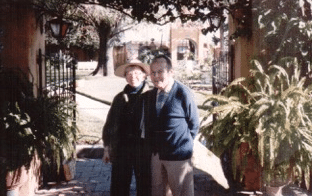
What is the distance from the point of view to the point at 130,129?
3934 mm

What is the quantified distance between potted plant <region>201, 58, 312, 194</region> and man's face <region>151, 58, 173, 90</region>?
0.71m

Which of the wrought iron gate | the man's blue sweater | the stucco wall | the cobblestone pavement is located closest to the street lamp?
the wrought iron gate

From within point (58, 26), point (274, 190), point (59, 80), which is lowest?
point (274, 190)

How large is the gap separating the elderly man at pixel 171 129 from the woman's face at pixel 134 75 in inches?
12.3

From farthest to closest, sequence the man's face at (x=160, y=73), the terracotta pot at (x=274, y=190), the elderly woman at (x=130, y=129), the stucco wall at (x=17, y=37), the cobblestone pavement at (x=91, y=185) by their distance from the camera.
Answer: the cobblestone pavement at (x=91, y=185), the stucco wall at (x=17, y=37), the terracotta pot at (x=274, y=190), the elderly woman at (x=130, y=129), the man's face at (x=160, y=73)

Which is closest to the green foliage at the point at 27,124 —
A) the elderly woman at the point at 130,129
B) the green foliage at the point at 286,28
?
the elderly woman at the point at 130,129

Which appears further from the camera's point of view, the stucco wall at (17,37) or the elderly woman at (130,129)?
the stucco wall at (17,37)

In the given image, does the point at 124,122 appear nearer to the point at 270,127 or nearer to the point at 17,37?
the point at 270,127

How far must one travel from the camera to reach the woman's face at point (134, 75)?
3.89 m

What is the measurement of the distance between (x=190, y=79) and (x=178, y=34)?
17.4 meters

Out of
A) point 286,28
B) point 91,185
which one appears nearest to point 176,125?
point 286,28

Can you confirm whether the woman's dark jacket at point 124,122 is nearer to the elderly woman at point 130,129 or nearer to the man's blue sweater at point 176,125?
the elderly woman at point 130,129

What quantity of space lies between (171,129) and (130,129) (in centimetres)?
54

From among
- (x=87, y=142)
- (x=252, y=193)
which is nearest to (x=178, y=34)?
(x=87, y=142)
